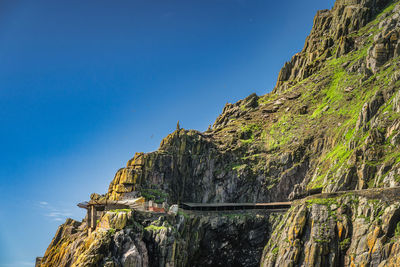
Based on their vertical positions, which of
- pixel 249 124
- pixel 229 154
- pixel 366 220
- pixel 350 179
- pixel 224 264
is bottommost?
pixel 224 264

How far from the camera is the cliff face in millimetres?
79625

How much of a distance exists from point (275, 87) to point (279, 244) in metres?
85.0

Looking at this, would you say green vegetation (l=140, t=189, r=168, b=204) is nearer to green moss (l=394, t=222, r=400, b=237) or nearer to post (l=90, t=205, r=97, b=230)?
post (l=90, t=205, r=97, b=230)

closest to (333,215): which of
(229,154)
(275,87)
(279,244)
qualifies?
(279,244)

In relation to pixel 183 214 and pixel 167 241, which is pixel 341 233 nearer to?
pixel 167 241

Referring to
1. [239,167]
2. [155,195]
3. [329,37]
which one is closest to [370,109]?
[239,167]

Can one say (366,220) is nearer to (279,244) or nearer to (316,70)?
(279,244)

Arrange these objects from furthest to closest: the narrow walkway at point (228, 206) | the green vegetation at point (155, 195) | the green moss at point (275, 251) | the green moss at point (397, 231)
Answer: the green vegetation at point (155, 195)
the narrow walkway at point (228, 206)
the green moss at point (275, 251)
the green moss at point (397, 231)

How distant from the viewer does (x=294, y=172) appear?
113 meters

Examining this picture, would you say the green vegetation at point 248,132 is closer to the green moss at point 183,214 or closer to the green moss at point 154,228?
the green moss at point 183,214

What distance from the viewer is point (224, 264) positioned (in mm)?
97938

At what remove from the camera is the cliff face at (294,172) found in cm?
7962

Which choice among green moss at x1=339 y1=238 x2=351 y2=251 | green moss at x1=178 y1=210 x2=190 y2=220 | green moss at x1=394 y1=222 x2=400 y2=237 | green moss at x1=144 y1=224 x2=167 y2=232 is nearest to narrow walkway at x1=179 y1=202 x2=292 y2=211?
green moss at x1=178 y1=210 x2=190 y2=220

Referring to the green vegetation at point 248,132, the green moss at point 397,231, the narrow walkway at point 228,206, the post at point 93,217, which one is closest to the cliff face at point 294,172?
the green vegetation at point 248,132
